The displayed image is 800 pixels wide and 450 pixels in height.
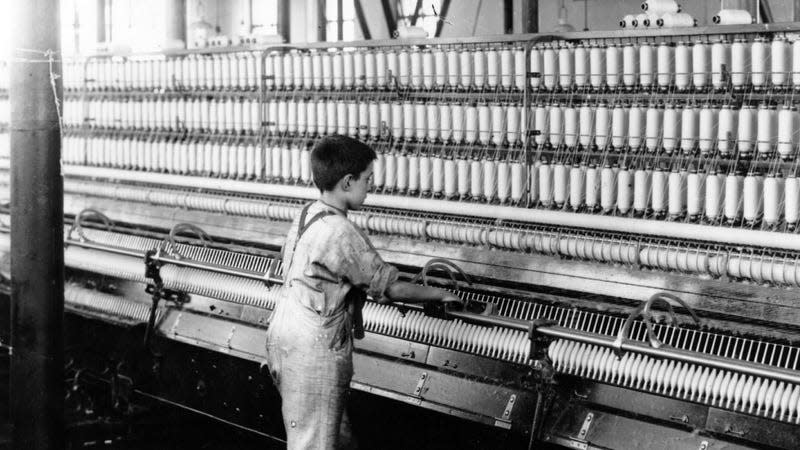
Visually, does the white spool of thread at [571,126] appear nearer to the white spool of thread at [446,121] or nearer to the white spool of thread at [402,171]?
the white spool of thread at [446,121]

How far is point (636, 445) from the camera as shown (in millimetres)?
4180

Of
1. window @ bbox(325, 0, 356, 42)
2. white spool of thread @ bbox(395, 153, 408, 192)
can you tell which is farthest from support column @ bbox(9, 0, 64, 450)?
window @ bbox(325, 0, 356, 42)

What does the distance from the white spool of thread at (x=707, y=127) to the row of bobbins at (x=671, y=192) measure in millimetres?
124

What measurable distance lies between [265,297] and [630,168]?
226 cm

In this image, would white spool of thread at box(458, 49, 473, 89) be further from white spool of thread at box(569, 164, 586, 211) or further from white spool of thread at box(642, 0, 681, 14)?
white spool of thread at box(642, 0, 681, 14)

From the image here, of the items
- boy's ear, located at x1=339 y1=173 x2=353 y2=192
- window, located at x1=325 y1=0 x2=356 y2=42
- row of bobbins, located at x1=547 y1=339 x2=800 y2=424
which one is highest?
window, located at x1=325 y1=0 x2=356 y2=42

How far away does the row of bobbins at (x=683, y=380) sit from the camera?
399cm

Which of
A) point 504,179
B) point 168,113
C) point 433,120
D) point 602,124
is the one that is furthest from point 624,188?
point 168,113

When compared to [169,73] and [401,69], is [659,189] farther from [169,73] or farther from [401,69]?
[169,73]

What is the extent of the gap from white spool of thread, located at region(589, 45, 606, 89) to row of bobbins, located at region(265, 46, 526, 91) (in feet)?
1.32

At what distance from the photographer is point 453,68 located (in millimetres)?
5449

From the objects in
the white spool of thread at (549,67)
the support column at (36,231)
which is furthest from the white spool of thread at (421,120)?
the support column at (36,231)

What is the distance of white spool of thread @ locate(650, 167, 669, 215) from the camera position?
4.63 metres

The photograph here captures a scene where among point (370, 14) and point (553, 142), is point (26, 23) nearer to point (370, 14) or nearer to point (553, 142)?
point (553, 142)
